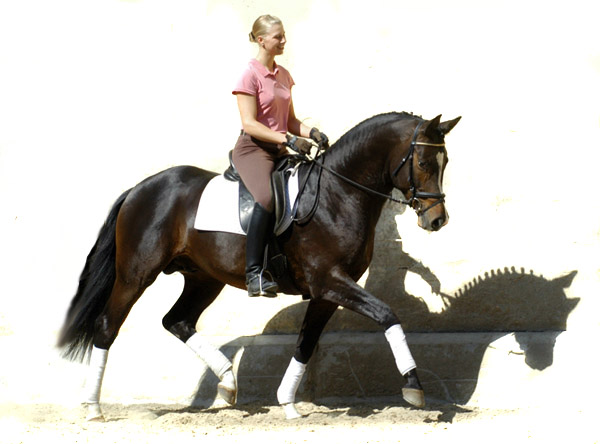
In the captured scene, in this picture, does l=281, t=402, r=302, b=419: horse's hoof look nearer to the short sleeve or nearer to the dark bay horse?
the dark bay horse

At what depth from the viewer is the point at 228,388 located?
6914 mm

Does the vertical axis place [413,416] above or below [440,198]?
below

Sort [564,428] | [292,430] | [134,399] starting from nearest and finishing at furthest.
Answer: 1. [564,428]
2. [292,430]
3. [134,399]

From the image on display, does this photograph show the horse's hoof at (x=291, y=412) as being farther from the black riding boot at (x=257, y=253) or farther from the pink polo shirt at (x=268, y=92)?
the pink polo shirt at (x=268, y=92)

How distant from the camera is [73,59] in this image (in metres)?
7.71

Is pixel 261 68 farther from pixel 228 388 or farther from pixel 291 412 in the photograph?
pixel 291 412

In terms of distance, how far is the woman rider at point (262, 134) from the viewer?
6.36 m

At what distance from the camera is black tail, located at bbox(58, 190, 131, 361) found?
706cm

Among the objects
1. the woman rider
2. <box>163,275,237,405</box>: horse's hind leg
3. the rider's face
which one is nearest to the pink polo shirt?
the woman rider

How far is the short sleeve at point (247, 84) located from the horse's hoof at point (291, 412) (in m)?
2.16

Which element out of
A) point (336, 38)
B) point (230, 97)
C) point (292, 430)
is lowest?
point (292, 430)

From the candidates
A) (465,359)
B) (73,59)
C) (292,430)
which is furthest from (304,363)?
(73,59)

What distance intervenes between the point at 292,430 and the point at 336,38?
10.00 ft

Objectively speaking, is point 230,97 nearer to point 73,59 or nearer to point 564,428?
point 73,59
